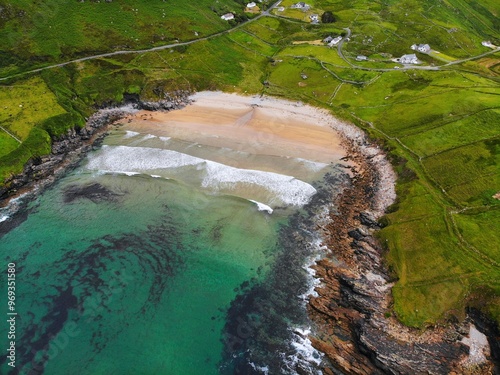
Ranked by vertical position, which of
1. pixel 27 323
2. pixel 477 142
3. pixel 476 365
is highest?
pixel 477 142

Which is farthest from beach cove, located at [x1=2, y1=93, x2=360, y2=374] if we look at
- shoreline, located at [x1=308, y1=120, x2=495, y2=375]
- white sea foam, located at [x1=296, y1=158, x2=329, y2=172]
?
shoreline, located at [x1=308, y1=120, x2=495, y2=375]

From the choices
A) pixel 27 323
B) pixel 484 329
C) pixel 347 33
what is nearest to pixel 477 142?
pixel 484 329

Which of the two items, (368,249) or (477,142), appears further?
(477,142)

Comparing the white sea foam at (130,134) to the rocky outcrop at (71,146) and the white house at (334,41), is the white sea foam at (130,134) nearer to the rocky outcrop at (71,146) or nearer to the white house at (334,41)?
the rocky outcrop at (71,146)

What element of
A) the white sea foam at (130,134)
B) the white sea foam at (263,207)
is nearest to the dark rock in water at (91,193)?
the white sea foam at (130,134)

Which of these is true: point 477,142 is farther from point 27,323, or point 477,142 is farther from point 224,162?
point 27,323

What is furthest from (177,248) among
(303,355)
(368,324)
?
(368,324)
